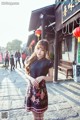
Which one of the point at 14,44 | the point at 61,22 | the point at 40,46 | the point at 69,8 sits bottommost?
the point at 40,46

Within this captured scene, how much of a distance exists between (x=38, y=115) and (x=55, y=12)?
307 inches

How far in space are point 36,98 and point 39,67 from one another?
55 cm

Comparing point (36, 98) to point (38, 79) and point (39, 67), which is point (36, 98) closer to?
point (38, 79)

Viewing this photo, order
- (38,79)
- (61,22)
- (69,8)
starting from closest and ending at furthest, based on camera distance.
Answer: (38,79) → (69,8) → (61,22)

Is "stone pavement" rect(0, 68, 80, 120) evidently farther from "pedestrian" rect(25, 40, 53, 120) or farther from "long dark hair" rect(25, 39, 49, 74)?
"long dark hair" rect(25, 39, 49, 74)

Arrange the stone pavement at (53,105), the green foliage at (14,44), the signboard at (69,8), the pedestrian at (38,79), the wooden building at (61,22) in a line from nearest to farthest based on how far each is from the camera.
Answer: the pedestrian at (38,79) → the stone pavement at (53,105) → the signboard at (69,8) → the wooden building at (61,22) → the green foliage at (14,44)

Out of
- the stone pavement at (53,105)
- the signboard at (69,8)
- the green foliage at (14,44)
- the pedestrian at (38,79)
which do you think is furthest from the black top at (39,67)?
the green foliage at (14,44)

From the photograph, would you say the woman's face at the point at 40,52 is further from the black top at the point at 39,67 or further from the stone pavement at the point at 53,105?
the stone pavement at the point at 53,105

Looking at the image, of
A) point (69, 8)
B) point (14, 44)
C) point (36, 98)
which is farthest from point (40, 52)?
point (14, 44)

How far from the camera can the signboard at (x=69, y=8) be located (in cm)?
716

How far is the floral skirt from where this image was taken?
3895 millimetres

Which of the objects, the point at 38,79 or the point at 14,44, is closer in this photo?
the point at 38,79

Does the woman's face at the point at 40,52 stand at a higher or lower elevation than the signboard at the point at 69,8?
lower

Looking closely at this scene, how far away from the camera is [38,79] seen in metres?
3.87
